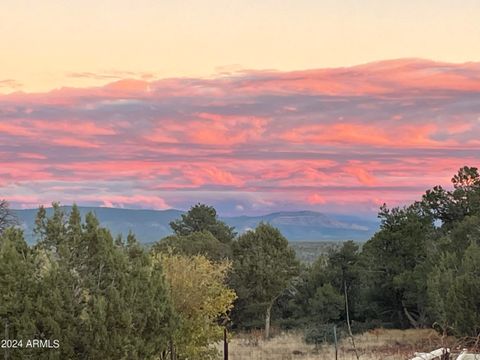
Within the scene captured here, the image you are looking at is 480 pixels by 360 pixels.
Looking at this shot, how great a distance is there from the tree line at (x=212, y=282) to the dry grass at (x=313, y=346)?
6.26ft

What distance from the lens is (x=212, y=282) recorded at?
29328mm

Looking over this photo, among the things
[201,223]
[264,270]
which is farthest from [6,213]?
[201,223]

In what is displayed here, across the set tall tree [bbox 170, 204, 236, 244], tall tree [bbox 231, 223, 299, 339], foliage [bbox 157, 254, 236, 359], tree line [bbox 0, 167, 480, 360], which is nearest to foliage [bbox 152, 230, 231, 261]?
tree line [bbox 0, 167, 480, 360]

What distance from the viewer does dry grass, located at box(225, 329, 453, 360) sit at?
35031 millimetres

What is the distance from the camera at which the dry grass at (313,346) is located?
35.0 meters

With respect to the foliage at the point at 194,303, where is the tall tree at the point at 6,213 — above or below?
above

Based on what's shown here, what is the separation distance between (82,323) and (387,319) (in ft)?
119

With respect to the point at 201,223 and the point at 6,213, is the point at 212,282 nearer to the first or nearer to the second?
the point at 6,213

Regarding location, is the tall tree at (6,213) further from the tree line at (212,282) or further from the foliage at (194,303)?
the foliage at (194,303)

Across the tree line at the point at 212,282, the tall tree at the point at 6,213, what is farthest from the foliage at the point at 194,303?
the tall tree at the point at 6,213

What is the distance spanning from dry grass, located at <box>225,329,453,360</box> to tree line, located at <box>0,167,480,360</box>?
1908mm

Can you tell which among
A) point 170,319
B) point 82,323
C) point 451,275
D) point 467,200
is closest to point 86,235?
point 82,323

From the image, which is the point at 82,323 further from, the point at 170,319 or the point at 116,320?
the point at 170,319

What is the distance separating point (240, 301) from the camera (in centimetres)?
5116
